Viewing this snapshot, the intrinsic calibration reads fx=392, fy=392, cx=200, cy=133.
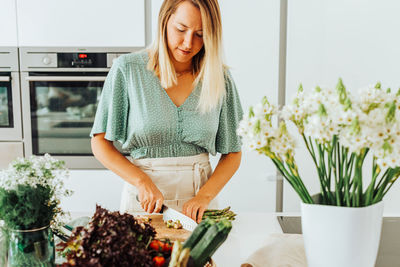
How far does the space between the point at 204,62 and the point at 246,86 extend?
103 cm

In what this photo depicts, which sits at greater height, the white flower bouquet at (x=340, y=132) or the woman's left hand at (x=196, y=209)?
the white flower bouquet at (x=340, y=132)

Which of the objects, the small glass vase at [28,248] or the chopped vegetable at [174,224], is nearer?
the small glass vase at [28,248]

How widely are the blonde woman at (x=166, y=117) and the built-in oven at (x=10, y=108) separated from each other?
1.23 meters

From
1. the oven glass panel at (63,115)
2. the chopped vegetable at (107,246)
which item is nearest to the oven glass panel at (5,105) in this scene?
the oven glass panel at (63,115)

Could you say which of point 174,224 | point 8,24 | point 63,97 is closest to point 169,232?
point 174,224

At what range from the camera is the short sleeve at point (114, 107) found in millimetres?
1293

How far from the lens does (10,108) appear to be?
2.31m

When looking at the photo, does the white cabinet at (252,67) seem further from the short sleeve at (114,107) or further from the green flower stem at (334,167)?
the green flower stem at (334,167)

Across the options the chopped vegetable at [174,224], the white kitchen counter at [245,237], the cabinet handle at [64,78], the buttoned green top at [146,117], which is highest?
the cabinet handle at [64,78]

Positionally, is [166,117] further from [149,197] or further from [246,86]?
[246,86]

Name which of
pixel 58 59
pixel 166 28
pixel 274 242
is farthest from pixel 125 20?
pixel 274 242

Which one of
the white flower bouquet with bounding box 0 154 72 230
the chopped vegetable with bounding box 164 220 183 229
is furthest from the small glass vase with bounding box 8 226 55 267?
the chopped vegetable with bounding box 164 220 183 229

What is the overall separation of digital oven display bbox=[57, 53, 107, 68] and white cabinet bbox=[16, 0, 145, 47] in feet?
0.21

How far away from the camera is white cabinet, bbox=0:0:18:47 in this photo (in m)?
2.25
